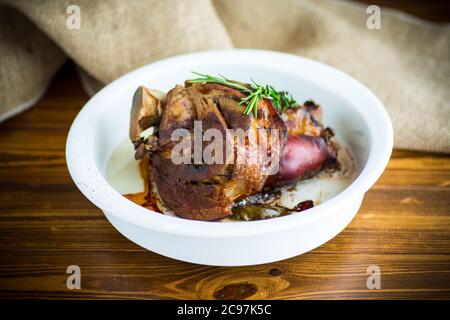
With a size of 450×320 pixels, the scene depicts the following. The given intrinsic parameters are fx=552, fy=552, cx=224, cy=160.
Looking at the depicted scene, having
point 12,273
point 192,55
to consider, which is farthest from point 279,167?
point 12,273

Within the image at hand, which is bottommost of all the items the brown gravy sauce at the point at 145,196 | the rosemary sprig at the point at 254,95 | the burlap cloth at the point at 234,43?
the brown gravy sauce at the point at 145,196

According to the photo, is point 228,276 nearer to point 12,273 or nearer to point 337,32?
point 12,273

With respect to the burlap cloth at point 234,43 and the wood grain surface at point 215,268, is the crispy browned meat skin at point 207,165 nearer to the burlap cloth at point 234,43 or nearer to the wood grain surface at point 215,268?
the wood grain surface at point 215,268

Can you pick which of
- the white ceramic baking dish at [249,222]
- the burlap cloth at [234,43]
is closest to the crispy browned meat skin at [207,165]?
the white ceramic baking dish at [249,222]

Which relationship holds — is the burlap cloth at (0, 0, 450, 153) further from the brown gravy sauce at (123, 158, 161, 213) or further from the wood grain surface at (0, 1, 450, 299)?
the brown gravy sauce at (123, 158, 161, 213)

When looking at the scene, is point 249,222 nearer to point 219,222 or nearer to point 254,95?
point 219,222

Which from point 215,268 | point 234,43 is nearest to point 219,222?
point 215,268
